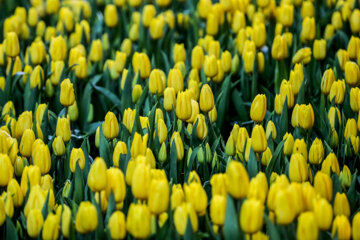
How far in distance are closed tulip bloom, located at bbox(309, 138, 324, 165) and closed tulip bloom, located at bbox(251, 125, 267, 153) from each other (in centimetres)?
20

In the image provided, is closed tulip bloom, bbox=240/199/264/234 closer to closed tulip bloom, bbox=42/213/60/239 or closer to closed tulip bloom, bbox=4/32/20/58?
closed tulip bloom, bbox=42/213/60/239

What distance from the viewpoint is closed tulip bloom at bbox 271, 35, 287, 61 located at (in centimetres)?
331

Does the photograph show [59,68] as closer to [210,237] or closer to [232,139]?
[232,139]

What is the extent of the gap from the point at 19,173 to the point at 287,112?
3.86 ft

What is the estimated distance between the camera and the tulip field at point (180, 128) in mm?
1921

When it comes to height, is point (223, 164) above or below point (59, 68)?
below

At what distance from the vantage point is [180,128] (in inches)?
108

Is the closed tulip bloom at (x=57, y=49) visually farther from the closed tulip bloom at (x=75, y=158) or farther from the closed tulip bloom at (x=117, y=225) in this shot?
the closed tulip bloom at (x=117, y=225)

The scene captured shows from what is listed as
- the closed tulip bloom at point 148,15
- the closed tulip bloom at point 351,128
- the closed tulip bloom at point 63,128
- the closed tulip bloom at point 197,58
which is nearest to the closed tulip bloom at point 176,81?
the closed tulip bloom at point 197,58

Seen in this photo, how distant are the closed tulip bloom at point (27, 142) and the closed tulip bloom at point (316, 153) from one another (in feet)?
3.57

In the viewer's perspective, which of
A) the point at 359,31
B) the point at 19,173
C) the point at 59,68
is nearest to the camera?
the point at 19,173

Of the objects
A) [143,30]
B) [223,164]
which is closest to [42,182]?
[223,164]

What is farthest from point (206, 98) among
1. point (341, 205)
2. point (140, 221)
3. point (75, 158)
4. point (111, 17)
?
point (111, 17)

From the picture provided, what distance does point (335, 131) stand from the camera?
8.65ft
